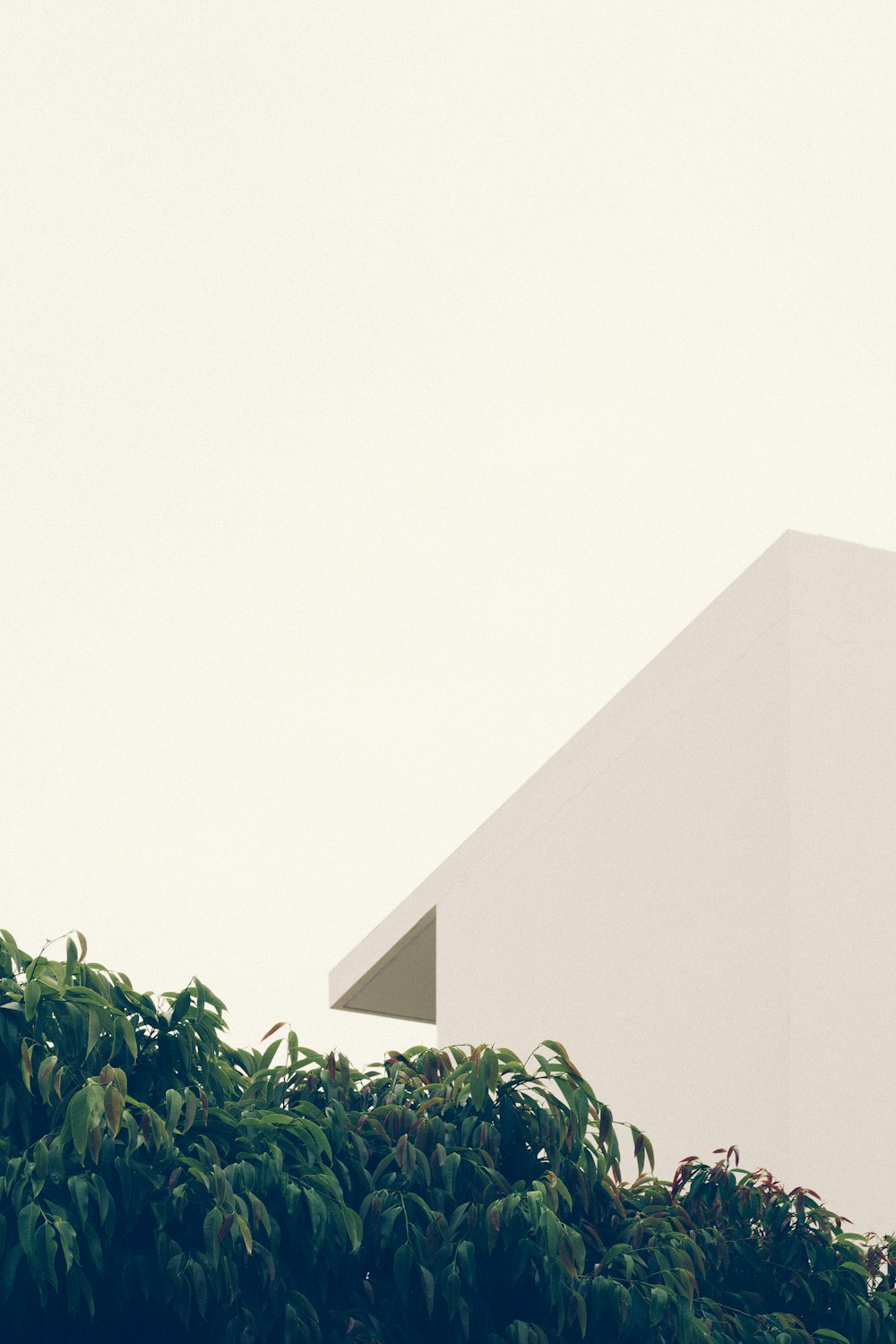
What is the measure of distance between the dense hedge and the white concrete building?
1.94 meters

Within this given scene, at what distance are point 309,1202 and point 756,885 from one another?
4.47m

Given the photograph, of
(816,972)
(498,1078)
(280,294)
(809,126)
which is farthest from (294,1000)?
(498,1078)

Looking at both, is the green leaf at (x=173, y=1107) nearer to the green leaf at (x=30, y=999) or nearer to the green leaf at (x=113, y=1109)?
the green leaf at (x=113, y=1109)

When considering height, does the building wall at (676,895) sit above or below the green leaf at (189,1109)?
above

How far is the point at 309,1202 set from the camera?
5.39m

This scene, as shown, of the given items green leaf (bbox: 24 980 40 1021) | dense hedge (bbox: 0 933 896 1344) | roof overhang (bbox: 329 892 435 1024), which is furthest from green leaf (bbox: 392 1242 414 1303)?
roof overhang (bbox: 329 892 435 1024)

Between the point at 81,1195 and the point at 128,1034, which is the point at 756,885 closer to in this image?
the point at 128,1034

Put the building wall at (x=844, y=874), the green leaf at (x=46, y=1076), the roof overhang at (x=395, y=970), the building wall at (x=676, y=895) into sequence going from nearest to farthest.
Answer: the green leaf at (x=46, y=1076) → the building wall at (x=844, y=874) → the building wall at (x=676, y=895) → the roof overhang at (x=395, y=970)

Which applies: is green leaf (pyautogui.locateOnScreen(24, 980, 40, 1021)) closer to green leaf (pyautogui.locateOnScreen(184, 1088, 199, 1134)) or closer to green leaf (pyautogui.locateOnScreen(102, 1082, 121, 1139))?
green leaf (pyautogui.locateOnScreen(102, 1082, 121, 1139))

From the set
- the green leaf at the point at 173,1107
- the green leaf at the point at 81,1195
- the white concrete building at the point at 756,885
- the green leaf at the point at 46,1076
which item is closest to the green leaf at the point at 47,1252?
the green leaf at the point at 81,1195

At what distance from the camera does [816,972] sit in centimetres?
888

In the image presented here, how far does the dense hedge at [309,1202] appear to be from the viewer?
505 cm

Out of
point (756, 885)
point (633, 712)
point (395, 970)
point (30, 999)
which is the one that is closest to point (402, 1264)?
point (30, 999)

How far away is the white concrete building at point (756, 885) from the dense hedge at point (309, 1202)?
1.94 metres
